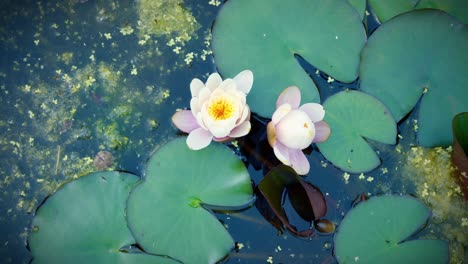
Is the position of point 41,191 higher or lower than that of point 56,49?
lower

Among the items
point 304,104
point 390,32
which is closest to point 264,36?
point 304,104

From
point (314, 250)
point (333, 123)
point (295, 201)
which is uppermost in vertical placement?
point (333, 123)

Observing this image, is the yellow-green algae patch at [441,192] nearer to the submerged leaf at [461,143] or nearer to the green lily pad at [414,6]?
the submerged leaf at [461,143]

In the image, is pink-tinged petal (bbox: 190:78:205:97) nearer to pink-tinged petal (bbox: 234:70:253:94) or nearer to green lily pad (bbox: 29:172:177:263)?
pink-tinged petal (bbox: 234:70:253:94)

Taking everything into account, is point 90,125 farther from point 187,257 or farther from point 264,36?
point 264,36

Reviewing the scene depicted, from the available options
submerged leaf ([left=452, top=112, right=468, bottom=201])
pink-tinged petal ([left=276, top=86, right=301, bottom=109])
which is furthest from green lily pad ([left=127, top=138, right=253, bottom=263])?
submerged leaf ([left=452, top=112, right=468, bottom=201])

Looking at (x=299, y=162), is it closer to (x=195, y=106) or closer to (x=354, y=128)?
(x=354, y=128)

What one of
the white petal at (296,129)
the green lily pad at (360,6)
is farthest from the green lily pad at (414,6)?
the white petal at (296,129)
